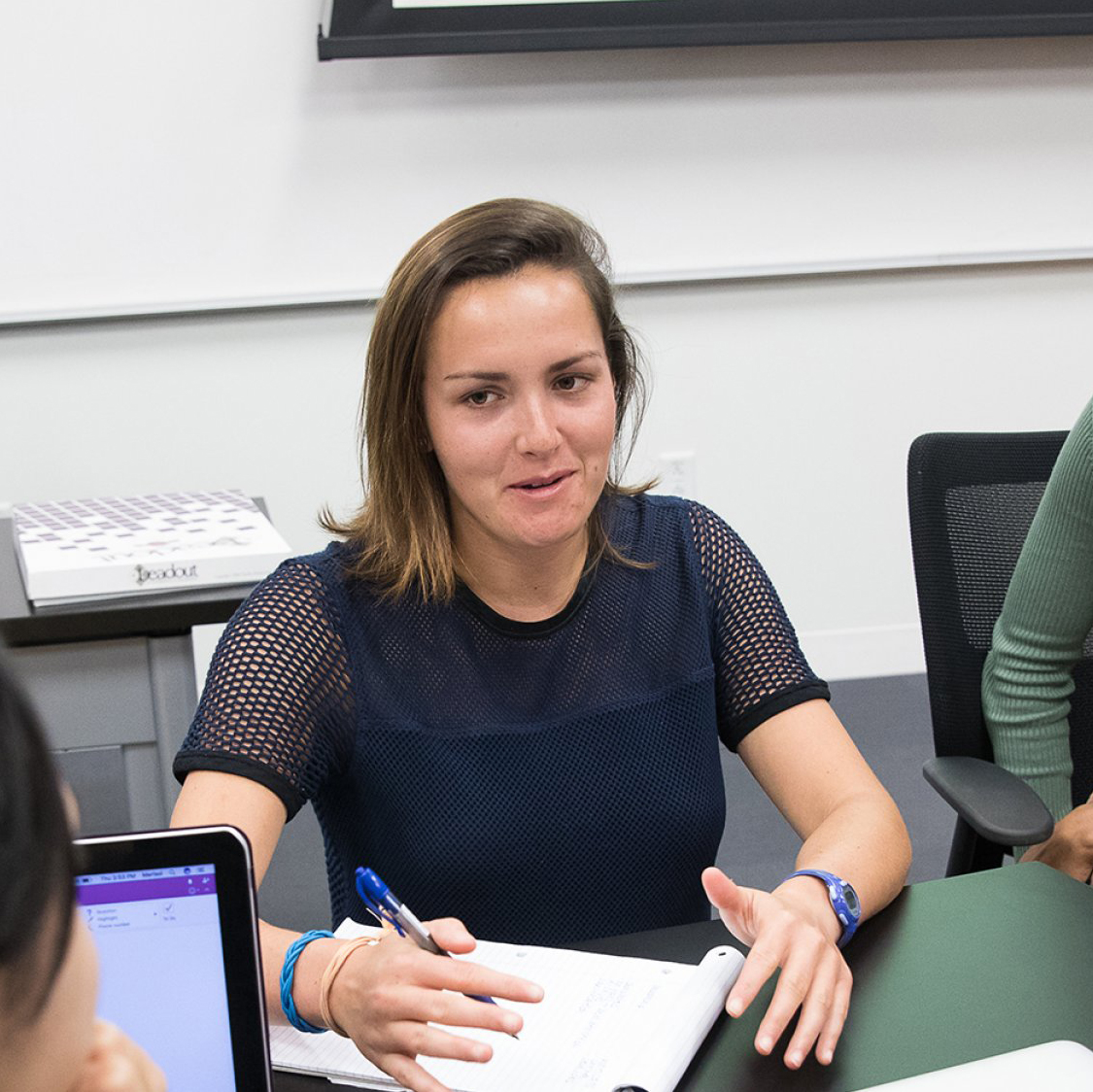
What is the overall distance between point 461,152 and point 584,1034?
7.89ft

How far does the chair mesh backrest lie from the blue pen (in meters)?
0.82

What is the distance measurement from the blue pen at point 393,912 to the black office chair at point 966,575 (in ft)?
2.66

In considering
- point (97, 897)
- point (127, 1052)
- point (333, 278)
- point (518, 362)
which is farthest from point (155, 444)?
point (127, 1052)

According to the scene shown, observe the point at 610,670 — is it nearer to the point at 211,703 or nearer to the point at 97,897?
the point at 211,703

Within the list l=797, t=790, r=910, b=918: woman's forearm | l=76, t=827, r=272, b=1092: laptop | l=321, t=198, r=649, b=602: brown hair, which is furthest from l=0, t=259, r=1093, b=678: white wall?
l=76, t=827, r=272, b=1092: laptop

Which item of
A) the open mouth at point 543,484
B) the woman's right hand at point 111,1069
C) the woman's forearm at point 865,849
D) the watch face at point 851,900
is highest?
the woman's right hand at point 111,1069

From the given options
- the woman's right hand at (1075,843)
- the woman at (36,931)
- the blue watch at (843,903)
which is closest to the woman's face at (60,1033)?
the woman at (36,931)

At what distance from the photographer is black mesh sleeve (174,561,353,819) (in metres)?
1.16

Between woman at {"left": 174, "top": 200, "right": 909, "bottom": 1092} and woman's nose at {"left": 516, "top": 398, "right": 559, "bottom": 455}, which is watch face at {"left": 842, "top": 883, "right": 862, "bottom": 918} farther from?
woman's nose at {"left": 516, "top": 398, "right": 559, "bottom": 455}

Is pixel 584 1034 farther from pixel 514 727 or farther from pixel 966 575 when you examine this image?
Result: pixel 966 575

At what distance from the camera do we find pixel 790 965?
91cm

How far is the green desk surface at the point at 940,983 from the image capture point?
87cm

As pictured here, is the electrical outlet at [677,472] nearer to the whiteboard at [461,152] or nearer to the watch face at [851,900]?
the whiteboard at [461,152]

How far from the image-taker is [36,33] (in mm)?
2814
